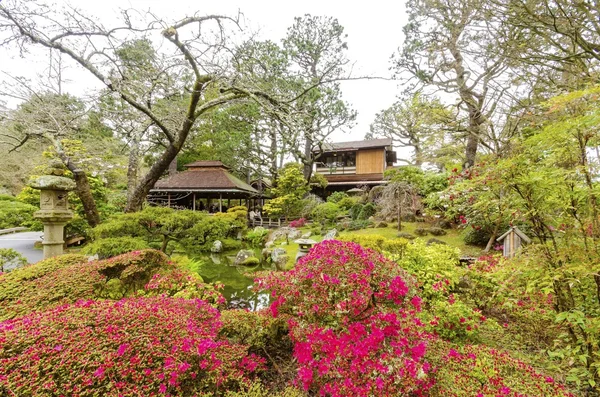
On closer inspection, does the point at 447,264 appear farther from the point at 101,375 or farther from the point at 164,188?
the point at 164,188

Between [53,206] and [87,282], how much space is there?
Result: 256 centimetres

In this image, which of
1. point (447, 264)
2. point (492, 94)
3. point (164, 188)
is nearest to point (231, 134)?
point (164, 188)

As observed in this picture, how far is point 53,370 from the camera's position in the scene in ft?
5.27

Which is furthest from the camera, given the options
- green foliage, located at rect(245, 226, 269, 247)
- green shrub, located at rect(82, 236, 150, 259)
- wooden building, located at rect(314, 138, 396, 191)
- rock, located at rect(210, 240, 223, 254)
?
wooden building, located at rect(314, 138, 396, 191)

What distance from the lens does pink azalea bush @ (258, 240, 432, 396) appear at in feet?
6.27

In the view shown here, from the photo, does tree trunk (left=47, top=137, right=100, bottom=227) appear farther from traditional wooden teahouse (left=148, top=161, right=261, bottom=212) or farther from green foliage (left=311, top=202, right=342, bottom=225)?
green foliage (left=311, top=202, right=342, bottom=225)

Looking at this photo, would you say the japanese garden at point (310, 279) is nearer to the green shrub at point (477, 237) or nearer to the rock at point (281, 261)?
the green shrub at point (477, 237)

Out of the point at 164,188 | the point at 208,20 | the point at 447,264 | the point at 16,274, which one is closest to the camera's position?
the point at 16,274

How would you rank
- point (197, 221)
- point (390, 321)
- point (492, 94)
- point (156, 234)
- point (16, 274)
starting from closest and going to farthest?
point (390, 321) < point (16, 274) < point (156, 234) < point (197, 221) < point (492, 94)

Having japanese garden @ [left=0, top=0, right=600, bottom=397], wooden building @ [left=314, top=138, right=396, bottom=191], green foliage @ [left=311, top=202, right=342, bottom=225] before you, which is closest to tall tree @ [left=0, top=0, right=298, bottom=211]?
japanese garden @ [left=0, top=0, right=600, bottom=397]

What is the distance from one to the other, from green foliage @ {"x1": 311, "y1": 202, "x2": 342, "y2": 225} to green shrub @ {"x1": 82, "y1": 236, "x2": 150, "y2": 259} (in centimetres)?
1063

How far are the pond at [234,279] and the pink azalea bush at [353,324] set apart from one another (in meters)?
1.73

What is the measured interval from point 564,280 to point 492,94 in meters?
7.54

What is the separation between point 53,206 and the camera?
14.9 ft
